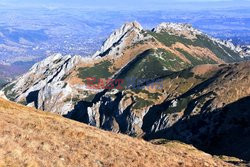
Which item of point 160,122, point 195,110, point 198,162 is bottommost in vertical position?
point 160,122

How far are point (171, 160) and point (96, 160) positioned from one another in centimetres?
789

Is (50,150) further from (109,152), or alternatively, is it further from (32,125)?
(32,125)

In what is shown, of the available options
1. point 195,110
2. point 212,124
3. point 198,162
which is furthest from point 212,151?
point 198,162

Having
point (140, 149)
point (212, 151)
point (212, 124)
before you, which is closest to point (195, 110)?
point (212, 124)

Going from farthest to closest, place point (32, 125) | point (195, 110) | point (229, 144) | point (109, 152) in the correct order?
point (195, 110)
point (229, 144)
point (32, 125)
point (109, 152)

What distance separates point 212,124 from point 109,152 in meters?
134

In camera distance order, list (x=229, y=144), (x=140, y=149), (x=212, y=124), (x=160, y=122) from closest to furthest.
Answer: (x=140, y=149) → (x=229, y=144) → (x=212, y=124) → (x=160, y=122)

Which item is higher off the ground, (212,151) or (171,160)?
(171,160)

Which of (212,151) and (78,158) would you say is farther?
(212,151)

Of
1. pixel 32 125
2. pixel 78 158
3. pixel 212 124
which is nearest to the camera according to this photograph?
pixel 78 158

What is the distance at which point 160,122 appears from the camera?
19938 centimetres

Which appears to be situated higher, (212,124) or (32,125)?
(32,125)

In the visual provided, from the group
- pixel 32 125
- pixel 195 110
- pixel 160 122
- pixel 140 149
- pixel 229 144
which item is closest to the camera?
pixel 140 149

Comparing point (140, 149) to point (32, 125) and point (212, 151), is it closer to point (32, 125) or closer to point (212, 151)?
point (32, 125)
